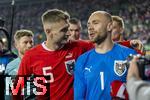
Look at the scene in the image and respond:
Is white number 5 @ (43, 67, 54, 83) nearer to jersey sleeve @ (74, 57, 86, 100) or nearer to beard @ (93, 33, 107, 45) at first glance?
jersey sleeve @ (74, 57, 86, 100)

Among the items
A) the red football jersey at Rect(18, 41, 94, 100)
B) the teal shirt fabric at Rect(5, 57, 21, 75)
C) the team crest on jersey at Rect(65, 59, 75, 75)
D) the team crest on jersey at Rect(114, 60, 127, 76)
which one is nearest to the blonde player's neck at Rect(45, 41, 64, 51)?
the red football jersey at Rect(18, 41, 94, 100)

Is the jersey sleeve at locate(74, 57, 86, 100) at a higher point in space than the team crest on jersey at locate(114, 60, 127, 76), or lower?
lower

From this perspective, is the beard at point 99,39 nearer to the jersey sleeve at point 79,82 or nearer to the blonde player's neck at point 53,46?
the jersey sleeve at point 79,82

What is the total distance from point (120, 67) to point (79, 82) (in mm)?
392

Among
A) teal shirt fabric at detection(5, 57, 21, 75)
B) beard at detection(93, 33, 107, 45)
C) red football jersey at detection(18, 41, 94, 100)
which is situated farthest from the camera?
teal shirt fabric at detection(5, 57, 21, 75)

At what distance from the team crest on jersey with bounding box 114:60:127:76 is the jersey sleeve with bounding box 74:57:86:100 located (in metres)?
0.31

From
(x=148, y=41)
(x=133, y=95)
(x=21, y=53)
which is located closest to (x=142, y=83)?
(x=133, y=95)

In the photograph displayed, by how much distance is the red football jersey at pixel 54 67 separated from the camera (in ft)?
11.5

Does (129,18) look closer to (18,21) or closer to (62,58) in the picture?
(18,21)

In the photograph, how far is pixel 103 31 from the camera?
11.0 ft

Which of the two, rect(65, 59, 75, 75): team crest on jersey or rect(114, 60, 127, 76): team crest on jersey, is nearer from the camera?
rect(114, 60, 127, 76): team crest on jersey

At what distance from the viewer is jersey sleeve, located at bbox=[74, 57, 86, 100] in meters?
3.26

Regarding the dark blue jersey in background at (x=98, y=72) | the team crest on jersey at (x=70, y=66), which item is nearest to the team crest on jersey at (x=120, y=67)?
the dark blue jersey in background at (x=98, y=72)

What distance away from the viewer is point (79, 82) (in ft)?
10.8
